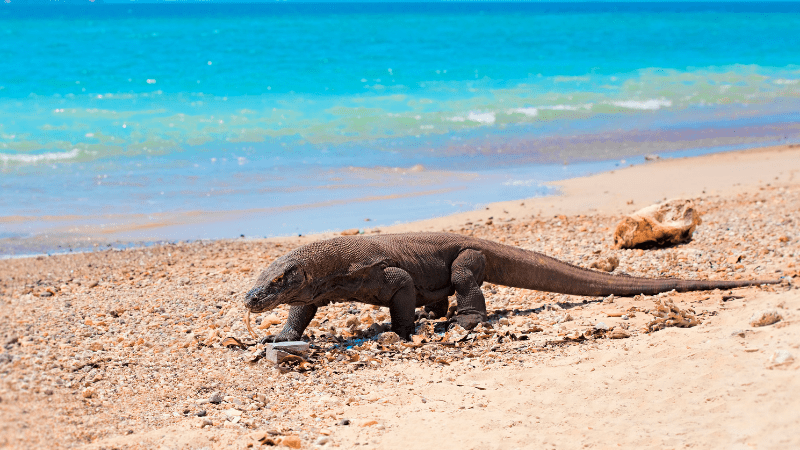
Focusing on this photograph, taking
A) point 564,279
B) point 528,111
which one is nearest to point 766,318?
point 564,279

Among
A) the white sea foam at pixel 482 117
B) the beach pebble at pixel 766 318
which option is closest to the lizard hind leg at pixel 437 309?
→ the beach pebble at pixel 766 318

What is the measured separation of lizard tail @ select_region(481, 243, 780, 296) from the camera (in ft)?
22.8

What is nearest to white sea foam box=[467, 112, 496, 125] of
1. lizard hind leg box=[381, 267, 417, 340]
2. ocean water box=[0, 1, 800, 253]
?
ocean water box=[0, 1, 800, 253]

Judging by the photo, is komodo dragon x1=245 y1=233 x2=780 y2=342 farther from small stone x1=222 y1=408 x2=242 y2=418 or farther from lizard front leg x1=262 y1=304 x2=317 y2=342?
small stone x1=222 y1=408 x2=242 y2=418

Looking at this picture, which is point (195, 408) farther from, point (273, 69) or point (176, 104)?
point (273, 69)

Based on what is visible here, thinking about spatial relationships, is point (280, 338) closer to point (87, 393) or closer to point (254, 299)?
point (254, 299)

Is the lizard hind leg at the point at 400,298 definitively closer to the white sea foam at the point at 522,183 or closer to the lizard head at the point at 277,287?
the lizard head at the point at 277,287

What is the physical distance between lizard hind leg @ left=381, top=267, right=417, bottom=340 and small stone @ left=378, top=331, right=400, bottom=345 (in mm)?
143

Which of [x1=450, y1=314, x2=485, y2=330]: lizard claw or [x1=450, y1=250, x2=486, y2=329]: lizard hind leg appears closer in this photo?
[x1=450, y1=314, x2=485, y2=330]: lizard claw

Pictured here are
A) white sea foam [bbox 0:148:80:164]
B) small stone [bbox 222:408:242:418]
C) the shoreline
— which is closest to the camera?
small stone [bbox 222:408:242:418]

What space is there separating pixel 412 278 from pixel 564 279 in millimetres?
1567

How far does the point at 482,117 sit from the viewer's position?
88.5 ft

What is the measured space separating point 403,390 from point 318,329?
1.83 meters

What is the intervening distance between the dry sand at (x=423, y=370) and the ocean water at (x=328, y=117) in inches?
194
